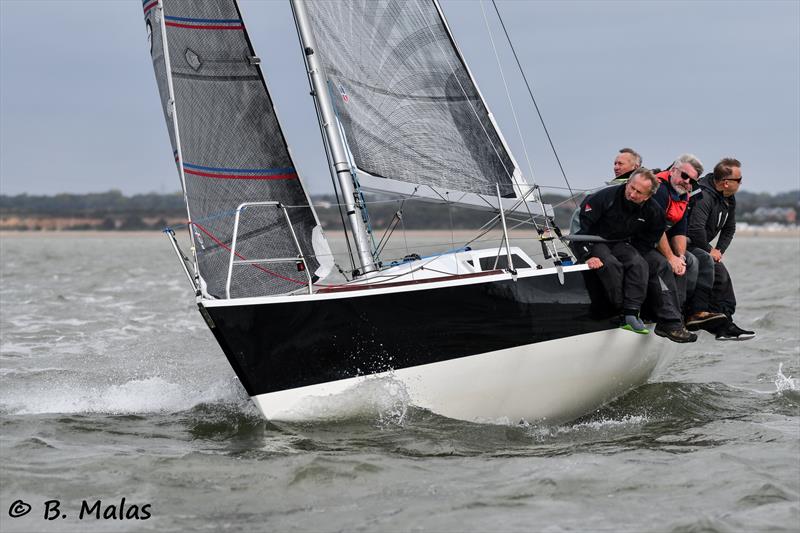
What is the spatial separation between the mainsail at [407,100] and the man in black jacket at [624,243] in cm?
107

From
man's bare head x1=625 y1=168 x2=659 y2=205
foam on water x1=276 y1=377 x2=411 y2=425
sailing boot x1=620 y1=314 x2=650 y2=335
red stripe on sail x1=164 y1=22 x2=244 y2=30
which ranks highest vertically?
red stripe on sail x1=164 y1=22 x2=244 y2=30

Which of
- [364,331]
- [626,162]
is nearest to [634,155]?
[626,162]

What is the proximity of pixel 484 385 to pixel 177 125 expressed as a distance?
306 centimetres

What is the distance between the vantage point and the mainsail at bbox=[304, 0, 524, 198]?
321 inches

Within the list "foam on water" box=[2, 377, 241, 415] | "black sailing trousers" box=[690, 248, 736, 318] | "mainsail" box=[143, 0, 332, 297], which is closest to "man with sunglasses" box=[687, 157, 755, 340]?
"black sailing trousers" box=[690, 248, 736, 318]

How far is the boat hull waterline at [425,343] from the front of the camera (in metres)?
6.75

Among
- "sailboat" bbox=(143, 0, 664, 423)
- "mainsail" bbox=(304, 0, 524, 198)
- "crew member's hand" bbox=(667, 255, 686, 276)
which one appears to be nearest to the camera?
"sailboat" bbox=(143, 0, 664, 423)

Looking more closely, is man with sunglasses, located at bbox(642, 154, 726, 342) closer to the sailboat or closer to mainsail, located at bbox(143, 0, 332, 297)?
the sailboat

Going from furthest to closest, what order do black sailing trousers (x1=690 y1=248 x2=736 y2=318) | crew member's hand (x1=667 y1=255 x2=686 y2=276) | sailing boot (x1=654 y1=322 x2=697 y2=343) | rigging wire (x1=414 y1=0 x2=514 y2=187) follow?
rigging wire (x1=414 y1=0 x2=514 y2=187) < black sailing trousers (x1=690 y1=248 x2=736 y2=318) < crew member's hand (x1=667 y1=255 x2=686 y2=276) < sailing boot (x1=654 y1=322 x2=697 y2=343)

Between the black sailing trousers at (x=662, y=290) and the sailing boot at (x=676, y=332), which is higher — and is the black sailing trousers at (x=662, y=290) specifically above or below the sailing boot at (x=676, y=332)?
above

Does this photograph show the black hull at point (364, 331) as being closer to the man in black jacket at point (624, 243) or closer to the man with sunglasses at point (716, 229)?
the man in black jacket at point (624, 243)

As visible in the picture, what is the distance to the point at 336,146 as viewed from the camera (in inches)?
323

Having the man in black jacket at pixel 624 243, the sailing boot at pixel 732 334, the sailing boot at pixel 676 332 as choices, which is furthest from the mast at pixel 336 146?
the sailing boot at pixel 732 334

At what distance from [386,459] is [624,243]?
8.54 feet
